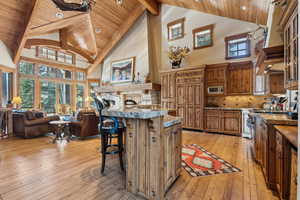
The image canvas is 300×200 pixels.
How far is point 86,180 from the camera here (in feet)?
6.96

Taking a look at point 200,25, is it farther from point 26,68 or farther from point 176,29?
point 26,68

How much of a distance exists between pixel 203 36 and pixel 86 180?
6.13m

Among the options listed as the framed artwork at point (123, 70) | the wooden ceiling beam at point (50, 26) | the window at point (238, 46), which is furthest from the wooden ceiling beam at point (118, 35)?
the window at point (238, 46)

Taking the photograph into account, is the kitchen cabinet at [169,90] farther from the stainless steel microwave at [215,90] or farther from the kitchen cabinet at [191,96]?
the stainless steel microwave at [215,90]

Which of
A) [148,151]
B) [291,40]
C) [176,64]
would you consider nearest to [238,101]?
[176,64]

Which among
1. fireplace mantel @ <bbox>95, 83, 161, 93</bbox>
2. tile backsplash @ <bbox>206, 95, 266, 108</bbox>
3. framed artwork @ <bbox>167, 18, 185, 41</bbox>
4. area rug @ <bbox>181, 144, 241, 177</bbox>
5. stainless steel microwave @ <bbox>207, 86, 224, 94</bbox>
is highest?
framed artwork @ <bbox>167, 18, 185, 41</bbox>

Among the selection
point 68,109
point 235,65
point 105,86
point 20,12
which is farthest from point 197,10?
point 68,109

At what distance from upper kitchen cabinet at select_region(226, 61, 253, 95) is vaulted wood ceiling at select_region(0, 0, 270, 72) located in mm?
1397

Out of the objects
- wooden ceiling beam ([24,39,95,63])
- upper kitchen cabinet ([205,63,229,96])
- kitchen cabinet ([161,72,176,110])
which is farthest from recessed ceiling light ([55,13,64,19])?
upper kitchen cabinet ([205,63,229,96])

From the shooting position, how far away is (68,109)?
690cm

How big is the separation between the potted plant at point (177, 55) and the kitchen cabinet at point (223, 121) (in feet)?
7.65

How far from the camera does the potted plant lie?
5.97m

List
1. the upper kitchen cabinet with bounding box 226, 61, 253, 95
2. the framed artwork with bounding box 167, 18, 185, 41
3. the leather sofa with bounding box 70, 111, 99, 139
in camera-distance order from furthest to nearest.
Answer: the framed artwork with bounding box 167, 18, 185, 41
the upper kitchen cabinet with bounding box 226, 61, 253, 95
the leather sofa with bounding box 70, 111, 99, 139

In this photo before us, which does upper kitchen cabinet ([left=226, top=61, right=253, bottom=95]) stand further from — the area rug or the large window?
the large window
